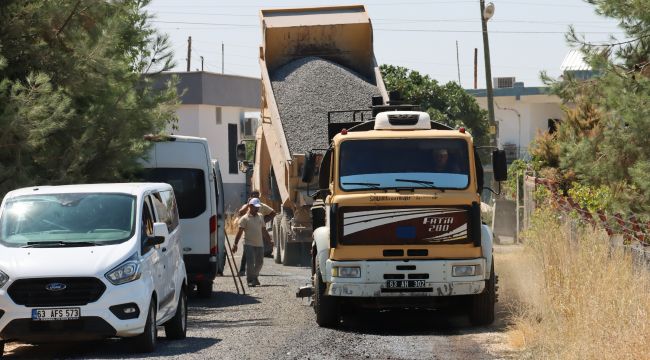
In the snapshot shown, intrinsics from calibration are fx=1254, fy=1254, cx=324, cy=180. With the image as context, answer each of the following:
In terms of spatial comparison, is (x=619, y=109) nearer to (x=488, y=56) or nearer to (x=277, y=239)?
(x=277, y=239)

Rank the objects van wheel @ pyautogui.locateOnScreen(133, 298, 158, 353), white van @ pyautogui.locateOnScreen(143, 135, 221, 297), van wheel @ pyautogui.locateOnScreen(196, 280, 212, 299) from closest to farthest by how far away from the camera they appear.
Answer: van wheel @ pyautogui.locateOnScreen(133, 298, 158, 353)
white van @ pyautogui.locateOnScreen(143, 135, 221, 297)
van wheel @ pyautogui.locateOnScreen(196, 280, 212, 299)

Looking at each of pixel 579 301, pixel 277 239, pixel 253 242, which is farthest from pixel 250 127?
pixel 579 301

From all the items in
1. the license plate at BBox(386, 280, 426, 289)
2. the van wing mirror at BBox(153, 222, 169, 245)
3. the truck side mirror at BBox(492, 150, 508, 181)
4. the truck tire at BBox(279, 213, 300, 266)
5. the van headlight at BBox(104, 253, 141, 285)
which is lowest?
the truck tire at BBox(279, 213, 300, 266)

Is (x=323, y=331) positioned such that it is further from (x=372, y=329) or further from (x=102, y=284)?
(x=102, y=284)

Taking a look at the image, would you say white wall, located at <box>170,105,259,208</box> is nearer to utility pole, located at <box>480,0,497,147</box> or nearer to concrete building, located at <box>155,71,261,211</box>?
concrete building, located at <box>155,71,261,211</box>

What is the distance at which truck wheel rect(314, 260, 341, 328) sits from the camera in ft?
53.0

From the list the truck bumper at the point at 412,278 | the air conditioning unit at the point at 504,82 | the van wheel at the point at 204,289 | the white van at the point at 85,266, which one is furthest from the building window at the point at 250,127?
the air conditioning unit at the point at 504,82

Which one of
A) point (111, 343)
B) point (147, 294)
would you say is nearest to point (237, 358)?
point (147, 294)

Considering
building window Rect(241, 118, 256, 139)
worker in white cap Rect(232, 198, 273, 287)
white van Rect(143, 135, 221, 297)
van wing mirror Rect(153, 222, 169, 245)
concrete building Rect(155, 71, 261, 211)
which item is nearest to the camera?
van wing mirror Rect(153, 222, 169, 245)

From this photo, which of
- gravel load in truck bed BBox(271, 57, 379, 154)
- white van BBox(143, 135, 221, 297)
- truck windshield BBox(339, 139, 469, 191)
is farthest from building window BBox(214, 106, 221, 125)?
truck windshield BBox(339, 139, 469, 191)

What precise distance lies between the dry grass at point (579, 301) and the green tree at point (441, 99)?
28.3 m

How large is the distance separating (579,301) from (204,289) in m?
9.43

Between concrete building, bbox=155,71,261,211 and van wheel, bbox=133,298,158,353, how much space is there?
37075 mm

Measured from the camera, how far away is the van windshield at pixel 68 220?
528 inches
